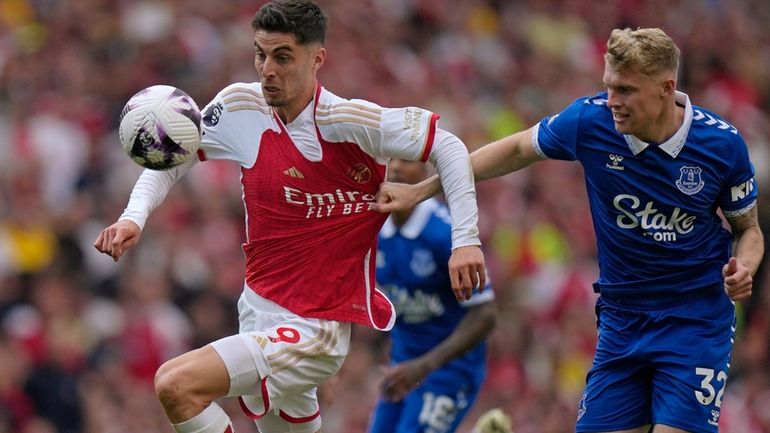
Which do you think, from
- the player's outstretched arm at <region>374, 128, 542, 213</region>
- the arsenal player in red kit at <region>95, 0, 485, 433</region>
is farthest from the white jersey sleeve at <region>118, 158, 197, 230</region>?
the player's outstretched arm at <region>374, 128, 542, 213</region>

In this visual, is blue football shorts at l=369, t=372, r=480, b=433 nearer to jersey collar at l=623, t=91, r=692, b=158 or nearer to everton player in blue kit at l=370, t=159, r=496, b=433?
everton player in blue kit at l=370, t=159, r=496, b=433

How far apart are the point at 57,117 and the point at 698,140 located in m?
8.64

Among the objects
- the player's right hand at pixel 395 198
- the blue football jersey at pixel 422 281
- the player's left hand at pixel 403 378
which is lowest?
the player's left hand at pixel 403 378

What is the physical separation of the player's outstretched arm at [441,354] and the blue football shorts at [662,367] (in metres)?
1.75

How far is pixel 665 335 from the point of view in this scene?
282 inches

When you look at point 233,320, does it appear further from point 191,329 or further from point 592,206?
point 592,206

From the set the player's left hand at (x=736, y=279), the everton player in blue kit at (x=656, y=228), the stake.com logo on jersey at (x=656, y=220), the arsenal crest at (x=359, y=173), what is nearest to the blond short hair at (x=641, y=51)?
the everton player in blue kit at (x=656, y=228)

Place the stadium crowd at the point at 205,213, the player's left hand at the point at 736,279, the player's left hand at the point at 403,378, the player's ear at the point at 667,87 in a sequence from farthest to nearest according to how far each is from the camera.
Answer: the stadium crowd at the point at 205,213 → the player's left hand at the point at 403,378 → the player's ear at the point at 667,87 → the player's left hand at the point at 736,279

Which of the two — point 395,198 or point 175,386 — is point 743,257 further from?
point 175,386

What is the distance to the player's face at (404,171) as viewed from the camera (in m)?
9.29

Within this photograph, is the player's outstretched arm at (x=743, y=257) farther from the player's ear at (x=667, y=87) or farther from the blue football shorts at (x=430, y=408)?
the blue football shorts at (x=430, y=408)

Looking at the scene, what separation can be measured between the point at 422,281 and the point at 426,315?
0.25 m

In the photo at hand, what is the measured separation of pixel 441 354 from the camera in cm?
905

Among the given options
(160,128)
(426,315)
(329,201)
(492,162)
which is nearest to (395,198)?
(329,201)
